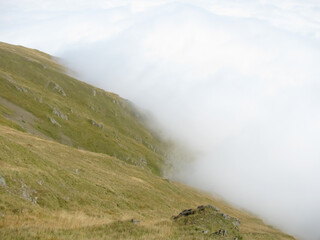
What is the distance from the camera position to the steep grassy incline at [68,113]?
9906cm

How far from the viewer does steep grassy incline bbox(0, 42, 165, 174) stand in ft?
325

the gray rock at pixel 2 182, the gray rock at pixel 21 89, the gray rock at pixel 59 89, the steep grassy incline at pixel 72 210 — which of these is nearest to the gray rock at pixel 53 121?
the gray rock at pixel 21 89

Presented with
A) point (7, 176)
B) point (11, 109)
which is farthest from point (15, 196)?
point (11, 109)

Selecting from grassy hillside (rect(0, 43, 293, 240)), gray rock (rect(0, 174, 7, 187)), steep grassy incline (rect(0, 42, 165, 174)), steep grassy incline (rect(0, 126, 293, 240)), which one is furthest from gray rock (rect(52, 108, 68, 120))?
gray rock (rect(0, 174, 7, 187))

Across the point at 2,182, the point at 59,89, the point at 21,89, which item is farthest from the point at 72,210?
the point at 59,89

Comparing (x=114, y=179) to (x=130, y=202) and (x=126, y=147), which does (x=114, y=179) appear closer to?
(x=130, y=202)

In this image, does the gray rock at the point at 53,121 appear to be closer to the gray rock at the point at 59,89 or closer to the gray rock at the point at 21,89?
the gray rock at the point at 21,89

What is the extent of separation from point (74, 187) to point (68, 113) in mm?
91959

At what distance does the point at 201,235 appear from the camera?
2236cm

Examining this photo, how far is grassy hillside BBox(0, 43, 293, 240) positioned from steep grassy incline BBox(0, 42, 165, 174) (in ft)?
1.93

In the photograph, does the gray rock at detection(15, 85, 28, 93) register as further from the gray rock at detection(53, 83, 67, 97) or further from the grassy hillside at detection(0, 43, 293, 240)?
the gray rock at detection(53, 83, 67, 97)

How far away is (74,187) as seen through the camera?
117 feet

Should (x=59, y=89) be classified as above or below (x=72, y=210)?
above

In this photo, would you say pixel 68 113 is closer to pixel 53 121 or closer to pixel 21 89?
pixel 53 121
